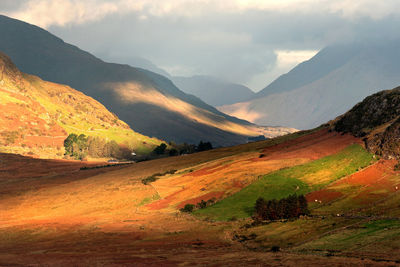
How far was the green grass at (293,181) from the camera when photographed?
62250mm

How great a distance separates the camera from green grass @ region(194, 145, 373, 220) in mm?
62250

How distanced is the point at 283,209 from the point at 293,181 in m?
13.0

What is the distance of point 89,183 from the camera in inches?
4026

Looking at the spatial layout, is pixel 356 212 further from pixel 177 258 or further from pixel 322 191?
pixel 177 258

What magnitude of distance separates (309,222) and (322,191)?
45.1 ft

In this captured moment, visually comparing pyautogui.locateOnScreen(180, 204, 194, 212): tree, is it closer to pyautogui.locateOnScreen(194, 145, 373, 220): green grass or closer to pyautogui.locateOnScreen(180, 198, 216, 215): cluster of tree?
pyautogui.locateOnScreen(180, 198, 216, 215): cluster of tree

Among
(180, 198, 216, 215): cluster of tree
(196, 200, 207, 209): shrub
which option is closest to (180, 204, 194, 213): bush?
(180, 198, 216, 215): cluster of tree

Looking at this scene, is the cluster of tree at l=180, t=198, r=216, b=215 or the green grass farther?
the cluster of tree at l=180, t=198, r=216, b=215

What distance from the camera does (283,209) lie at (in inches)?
2111

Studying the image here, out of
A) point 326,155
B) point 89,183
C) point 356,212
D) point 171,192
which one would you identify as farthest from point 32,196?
point 356,212

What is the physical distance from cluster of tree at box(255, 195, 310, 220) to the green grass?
345 cm

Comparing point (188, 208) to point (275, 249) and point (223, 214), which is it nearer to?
point (223, 214)

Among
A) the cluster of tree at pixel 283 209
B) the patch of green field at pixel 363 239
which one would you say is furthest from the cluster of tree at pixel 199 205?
the patch of green field at pixel 363 239

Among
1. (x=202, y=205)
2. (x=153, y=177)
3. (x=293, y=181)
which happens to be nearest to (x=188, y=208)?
(x=202, y=205)
